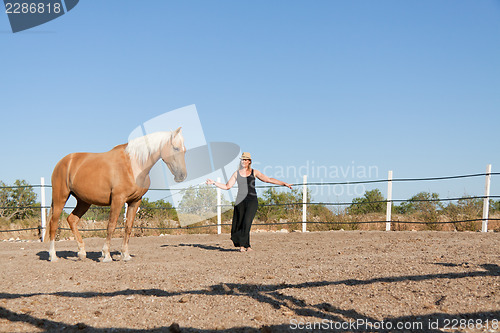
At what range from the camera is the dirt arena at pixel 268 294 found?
3.31 meters

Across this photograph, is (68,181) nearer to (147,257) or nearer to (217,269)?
(147,257)

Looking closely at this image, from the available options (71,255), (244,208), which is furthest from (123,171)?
(71,255)

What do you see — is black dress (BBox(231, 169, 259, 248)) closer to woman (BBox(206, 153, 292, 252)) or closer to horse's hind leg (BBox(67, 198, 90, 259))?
woman (BBox(206, 153, 292, 252))

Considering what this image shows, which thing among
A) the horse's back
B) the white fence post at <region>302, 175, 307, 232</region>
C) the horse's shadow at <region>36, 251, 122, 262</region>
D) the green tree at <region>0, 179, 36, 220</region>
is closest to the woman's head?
the horse's back

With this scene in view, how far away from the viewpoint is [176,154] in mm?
6492

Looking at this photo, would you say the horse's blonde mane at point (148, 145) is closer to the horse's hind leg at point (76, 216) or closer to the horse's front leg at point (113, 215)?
the horse's front leg at point (113, 215)

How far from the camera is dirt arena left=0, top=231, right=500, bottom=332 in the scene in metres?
3.31

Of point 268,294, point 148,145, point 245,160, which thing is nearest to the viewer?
point 268,294

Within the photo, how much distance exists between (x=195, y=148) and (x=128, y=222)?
1.80 metres

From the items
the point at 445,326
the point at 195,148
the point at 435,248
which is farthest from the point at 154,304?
the point at 435,248

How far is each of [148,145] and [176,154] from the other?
54cm

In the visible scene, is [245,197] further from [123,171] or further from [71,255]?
[71,255]

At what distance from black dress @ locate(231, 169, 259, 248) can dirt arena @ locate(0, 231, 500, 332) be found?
120 centimetres

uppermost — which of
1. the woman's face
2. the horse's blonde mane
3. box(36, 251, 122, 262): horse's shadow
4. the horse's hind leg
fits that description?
the horse's blonde mane
